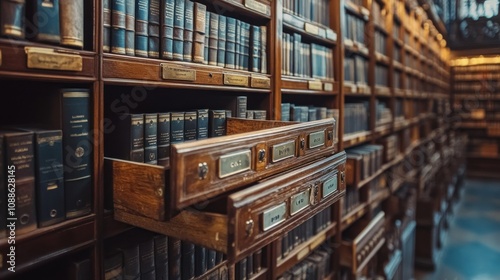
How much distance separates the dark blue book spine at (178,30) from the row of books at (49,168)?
1.15ft

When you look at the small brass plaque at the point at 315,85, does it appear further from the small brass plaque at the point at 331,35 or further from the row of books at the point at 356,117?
the row of books at the point at 356,117

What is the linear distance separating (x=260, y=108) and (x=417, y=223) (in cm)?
299

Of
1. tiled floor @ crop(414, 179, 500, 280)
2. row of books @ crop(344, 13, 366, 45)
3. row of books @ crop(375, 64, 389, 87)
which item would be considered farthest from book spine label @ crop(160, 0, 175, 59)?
tiled floor @ crop(414, 179, 500, 280)

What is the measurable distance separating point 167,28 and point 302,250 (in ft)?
4.25

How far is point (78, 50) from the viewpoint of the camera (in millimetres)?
955

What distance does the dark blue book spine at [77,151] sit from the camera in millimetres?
941

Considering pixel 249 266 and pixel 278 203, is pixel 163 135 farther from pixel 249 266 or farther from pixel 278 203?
pixel 249 266

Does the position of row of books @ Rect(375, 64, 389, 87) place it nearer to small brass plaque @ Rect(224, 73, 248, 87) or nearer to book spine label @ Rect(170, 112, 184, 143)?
small brass plaque @ Rect(224, 73, 248, 87)

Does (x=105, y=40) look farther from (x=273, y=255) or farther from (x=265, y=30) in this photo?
(x=273, y=255)

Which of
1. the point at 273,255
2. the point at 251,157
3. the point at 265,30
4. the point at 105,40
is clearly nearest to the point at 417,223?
the point at 273,255

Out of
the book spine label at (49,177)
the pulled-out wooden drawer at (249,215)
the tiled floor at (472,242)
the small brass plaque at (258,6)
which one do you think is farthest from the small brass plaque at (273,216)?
the tiled floor at (472,242)

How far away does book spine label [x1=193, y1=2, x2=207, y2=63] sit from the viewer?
50.7 inches

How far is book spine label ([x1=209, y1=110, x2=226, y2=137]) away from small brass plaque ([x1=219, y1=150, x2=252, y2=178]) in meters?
0.44

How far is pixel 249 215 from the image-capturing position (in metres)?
0.89
